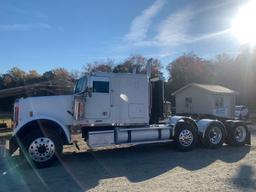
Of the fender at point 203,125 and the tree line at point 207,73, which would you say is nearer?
the fender at point 203,125

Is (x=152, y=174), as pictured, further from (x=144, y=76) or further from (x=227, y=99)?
(x=227, y=99)

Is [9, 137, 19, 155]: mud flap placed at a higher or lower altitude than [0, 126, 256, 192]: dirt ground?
higher

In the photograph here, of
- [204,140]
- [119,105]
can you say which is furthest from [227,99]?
[119,105]

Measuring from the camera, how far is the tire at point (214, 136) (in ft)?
43.4

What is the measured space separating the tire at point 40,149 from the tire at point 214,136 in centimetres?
593

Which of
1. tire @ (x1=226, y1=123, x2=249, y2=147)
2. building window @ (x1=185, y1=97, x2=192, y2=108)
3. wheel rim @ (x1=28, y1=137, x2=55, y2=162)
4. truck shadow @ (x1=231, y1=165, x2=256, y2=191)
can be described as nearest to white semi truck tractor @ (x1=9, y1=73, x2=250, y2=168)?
wheel rim @ (x1=28, y1=137, x2=55, y2=162)

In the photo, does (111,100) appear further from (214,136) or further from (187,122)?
(214,136)

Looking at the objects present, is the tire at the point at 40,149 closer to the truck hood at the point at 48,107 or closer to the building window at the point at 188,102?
the truck hood at the point at 48,107

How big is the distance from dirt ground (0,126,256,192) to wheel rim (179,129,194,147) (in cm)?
38

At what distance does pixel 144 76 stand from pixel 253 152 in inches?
190

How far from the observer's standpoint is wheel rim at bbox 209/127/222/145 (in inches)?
529

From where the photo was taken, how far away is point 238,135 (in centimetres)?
1430

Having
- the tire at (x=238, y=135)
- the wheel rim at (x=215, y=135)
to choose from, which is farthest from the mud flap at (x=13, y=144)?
Result: the tire at (x=238, y=135)

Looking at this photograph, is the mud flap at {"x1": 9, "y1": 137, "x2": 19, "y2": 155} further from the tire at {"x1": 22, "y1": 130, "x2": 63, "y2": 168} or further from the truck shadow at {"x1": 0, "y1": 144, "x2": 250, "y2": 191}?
the truck shadow at {"x1": 0, "y1": 144, "x2": 250, "y2": 191}
